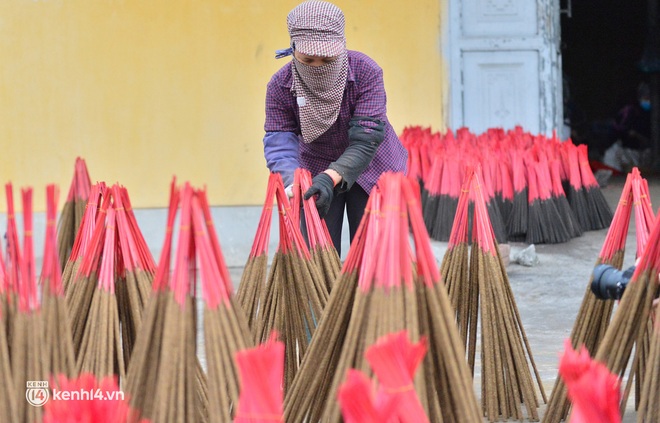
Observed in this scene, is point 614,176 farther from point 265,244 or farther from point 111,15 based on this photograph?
point 265,244

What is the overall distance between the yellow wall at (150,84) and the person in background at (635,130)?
17.7 ft

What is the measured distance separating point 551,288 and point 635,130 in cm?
692

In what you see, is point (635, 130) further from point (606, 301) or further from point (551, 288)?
point (606, 301)

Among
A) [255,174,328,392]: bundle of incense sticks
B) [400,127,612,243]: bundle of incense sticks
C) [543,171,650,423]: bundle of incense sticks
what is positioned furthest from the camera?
[400,127,612,243]: bundle of incense sticks

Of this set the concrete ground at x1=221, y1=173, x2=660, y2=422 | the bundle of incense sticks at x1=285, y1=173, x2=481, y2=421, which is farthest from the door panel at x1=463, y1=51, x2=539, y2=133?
the bundle of incense sticks at x1=285, y1=173, x2=481, y2=421

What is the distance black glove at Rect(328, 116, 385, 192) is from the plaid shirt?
0.06m

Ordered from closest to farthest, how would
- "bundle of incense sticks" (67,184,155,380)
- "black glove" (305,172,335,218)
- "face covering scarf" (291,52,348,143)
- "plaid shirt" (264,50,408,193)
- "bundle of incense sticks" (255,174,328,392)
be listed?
"bundle of incense sticks" (67,184,155,380) → "bundle of incense sticks" (255,174,328,392) → "black glove" (305,172,335,218) → "face covering scarf" (291,52,348,143) → "plaid shirt" (264,50,408,193)

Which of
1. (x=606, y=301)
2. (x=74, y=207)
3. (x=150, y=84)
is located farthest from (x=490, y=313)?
(x=150, y=84)

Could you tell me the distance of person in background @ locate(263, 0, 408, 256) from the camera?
3.60m

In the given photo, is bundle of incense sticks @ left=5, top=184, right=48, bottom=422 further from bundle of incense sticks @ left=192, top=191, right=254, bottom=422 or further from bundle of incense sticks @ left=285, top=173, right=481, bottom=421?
bundle of incense sticks @ left=285, top=173, right=481, bottom=421

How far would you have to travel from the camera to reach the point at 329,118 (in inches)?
150

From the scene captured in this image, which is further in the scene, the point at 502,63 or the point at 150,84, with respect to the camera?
the point at 502,63

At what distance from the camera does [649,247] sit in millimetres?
2648

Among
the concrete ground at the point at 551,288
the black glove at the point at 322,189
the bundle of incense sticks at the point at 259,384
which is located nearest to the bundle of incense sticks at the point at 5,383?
the bundle of incense sticks at the point at 259,384
